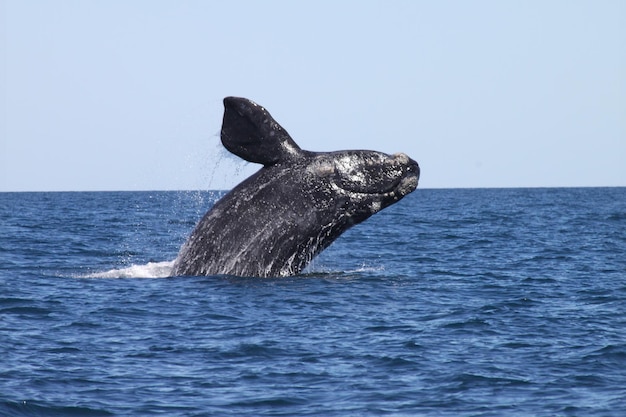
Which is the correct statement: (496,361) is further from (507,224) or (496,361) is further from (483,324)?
(507,224)

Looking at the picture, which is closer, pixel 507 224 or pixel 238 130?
pixel 238 130

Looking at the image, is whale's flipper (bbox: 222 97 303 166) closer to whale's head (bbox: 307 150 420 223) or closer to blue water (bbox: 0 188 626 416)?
whale's head (bbox: 307 150 420 223)

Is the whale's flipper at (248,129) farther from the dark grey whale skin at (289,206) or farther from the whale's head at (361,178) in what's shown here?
the whale's head at (361,178)

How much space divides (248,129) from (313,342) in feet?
10.9

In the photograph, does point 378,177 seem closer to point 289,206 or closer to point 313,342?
point 289,206

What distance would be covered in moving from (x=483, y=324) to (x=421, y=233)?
78.9 ft

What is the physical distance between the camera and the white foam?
1755cm

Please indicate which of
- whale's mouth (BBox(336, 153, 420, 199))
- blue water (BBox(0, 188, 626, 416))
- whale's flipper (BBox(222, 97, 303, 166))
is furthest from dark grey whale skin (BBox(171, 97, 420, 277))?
blue water (BBox(0, 188, 626, 416))

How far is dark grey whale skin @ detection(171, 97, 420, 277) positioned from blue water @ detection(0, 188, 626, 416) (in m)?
0.43

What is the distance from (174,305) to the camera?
14.3 meters

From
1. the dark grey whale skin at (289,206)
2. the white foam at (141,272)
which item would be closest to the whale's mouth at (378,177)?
the dark grey whale skin at (289,206)

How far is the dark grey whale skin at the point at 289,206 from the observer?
1517 cm

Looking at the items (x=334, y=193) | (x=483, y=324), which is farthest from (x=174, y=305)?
(x=483, y=324)

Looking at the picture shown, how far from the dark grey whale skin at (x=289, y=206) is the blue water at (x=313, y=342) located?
433mm
